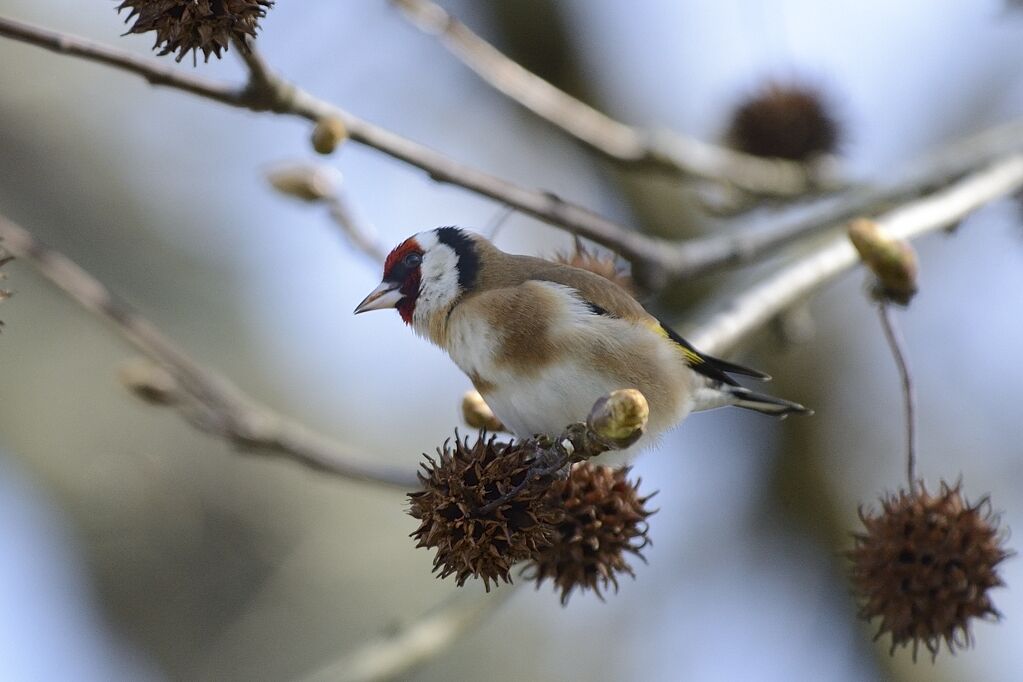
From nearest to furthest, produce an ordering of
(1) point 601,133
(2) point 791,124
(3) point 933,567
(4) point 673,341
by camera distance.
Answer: (3) point 933,567 → (4) point 673,341 → (1) point 601,133 → (2) point 791,124

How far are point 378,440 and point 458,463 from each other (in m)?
4.73

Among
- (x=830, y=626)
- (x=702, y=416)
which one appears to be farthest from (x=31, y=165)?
(x=830, y=626)

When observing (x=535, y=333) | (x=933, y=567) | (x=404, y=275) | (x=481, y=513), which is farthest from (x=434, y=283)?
(x=933, y=567)

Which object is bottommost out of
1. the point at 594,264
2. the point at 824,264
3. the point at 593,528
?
the point at 593,528

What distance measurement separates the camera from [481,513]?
203cm

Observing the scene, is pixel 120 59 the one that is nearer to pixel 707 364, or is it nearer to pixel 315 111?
pixel 315 111

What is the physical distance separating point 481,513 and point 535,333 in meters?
0.65

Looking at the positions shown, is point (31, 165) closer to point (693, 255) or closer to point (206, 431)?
point (206, 431)

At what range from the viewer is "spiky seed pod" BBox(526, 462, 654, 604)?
2439 millimetres

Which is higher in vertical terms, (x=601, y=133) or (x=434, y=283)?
(x=601, y=133)

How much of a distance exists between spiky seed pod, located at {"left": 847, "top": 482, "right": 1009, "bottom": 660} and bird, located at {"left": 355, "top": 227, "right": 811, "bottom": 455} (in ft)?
1.48

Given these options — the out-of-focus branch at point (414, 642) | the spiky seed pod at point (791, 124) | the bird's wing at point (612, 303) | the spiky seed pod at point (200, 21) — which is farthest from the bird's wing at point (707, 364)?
the spiky seed pod at point (791, 124)

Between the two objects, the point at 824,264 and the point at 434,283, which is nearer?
the point at 434,283

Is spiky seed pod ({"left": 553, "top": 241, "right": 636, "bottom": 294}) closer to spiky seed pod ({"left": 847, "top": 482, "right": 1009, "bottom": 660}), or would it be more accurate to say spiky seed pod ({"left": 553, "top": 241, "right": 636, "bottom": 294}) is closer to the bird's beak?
the bird's beak
